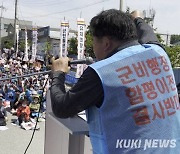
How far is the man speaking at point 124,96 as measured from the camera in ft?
4.24

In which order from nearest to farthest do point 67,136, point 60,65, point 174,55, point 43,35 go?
1. point 60,65
2. point 67,136
3. point 174,55
4. point 43,35

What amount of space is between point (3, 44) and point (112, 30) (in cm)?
4678

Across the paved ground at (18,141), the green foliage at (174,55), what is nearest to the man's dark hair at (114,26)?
the paved ground at (18,141)

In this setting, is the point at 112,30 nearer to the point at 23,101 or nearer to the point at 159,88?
the point at 159,88

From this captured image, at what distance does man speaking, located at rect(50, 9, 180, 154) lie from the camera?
4.24ft

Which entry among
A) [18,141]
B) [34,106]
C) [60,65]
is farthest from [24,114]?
[60,65]

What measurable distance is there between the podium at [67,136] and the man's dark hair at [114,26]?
614 mm

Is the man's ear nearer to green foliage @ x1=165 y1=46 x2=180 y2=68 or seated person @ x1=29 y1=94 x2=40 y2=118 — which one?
seated person @ x1=29 y1=94 x2=40 y2=118

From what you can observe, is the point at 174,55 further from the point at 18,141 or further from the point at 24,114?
the point at 18,141

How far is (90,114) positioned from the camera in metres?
1.39

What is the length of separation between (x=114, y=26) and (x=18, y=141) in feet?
19.1

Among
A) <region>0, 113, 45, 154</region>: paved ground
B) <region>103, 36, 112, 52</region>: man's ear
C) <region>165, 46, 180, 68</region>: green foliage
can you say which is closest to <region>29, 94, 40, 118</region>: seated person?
<region>0, 113, 45, 154</region>: paved ground

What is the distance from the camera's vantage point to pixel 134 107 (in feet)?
4.26

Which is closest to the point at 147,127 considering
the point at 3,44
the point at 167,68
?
the point at 167,68
